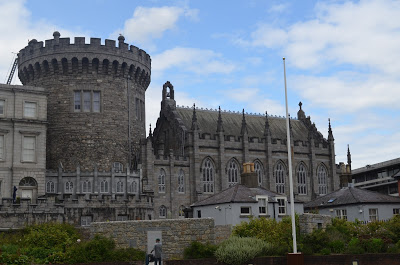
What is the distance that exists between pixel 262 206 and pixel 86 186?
17290 millimetres

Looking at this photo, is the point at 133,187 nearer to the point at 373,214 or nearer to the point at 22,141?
the point at 22,141

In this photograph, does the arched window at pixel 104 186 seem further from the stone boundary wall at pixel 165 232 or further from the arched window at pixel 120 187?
the stone boundary wall at pixel 165 232

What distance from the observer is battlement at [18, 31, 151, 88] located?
55125 mm

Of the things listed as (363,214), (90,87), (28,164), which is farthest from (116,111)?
(363,214)

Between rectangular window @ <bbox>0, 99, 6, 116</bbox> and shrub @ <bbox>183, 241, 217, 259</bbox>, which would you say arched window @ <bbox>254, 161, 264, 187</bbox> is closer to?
rectangular window @ <bbox>0, 99, 6, 116</bbox>

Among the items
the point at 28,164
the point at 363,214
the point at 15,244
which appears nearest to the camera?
the point at 15,244

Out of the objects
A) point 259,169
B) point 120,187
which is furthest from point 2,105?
point 259,169

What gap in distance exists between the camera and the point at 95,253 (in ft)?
92.9

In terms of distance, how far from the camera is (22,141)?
47.3 m

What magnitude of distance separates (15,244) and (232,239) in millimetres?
11354

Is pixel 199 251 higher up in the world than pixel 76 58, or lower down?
lower down

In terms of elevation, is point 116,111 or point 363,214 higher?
point 116,111

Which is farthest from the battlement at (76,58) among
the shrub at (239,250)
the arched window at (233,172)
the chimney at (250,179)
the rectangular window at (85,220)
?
the shrub at (239,250)

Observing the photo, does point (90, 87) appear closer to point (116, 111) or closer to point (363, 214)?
point (116, 111)
